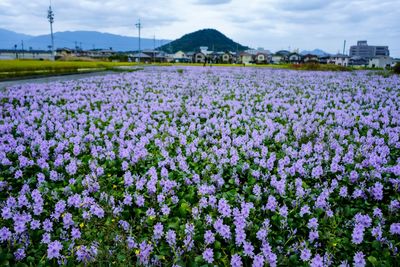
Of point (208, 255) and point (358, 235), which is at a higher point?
point (358, 235)

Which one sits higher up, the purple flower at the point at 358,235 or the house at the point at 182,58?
the house at the point at 182,58

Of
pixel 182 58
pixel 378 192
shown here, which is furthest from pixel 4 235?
pixel 182 58

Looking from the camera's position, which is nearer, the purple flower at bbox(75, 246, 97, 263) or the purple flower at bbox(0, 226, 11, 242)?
the purple flower at bbox(75, 246, 97, 263)

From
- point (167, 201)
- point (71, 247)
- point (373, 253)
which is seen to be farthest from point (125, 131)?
point (373, 253)

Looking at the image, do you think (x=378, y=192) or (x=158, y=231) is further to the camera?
(x=378, y=192)

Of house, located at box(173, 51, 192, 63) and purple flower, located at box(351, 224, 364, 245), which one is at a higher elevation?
house, located at box(173, 51, 192, 63)

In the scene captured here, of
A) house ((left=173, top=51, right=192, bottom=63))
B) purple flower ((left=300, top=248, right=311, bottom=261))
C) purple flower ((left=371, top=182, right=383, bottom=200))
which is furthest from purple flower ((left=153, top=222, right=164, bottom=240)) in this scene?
house ((left=173, top=51, right=192, bottom=63))

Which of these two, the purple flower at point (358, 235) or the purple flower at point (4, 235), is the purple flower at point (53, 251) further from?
the purple flower at point (358, 235)

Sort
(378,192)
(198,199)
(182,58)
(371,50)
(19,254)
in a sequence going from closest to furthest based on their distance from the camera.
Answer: (19,254) → (378,192) → (198,199) → (182,58) → (371,50)

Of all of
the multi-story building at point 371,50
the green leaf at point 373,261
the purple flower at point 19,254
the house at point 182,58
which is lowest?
the purple flower at point 19,254

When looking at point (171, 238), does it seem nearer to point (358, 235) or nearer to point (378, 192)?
point (358, 235)

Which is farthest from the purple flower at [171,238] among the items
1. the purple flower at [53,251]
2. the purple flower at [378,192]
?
the purple flower at [378,192]

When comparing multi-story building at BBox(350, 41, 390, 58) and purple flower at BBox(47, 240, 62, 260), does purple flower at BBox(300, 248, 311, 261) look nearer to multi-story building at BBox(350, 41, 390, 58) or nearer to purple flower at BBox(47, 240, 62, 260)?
purple flower at BBox(47, 240, 62, 260)

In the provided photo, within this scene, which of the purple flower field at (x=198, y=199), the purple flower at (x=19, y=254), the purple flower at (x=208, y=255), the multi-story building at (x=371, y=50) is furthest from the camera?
the multi-story building at (x=371, y=50)
